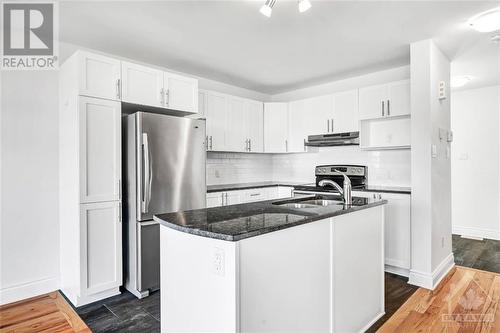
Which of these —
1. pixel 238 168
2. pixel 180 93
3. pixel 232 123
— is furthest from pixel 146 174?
pixel 238 168

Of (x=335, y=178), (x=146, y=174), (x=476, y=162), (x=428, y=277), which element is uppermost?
(x=476, y=162)

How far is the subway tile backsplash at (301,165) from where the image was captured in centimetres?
393

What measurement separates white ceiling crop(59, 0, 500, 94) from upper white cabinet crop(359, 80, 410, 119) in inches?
12.5

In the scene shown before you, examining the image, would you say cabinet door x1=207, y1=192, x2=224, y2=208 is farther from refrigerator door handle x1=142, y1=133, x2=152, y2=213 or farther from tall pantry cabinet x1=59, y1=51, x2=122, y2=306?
tall pantry cabinet x1=59, y1=51, x2=122, y2=306

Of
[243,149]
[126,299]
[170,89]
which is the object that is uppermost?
[170,89]

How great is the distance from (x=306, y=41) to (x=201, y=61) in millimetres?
1316

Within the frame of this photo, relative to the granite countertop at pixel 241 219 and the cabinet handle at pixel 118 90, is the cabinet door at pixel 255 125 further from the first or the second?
the granite countertop at pixel 241 219

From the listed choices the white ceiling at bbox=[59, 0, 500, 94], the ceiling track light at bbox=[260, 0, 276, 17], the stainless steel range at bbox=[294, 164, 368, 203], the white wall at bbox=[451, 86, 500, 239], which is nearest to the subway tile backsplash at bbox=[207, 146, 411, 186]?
the stainless steel range at bbox=[294, 164, 368, 203]

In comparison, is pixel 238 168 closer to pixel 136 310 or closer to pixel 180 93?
pixel 180 93

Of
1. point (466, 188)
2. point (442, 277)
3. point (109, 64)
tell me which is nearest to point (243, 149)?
point (109, 64)

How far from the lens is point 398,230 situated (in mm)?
3316

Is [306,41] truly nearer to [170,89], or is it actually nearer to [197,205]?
[170,89]

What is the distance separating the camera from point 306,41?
10.0 ft

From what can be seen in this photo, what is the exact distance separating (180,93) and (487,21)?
2.97 metres
